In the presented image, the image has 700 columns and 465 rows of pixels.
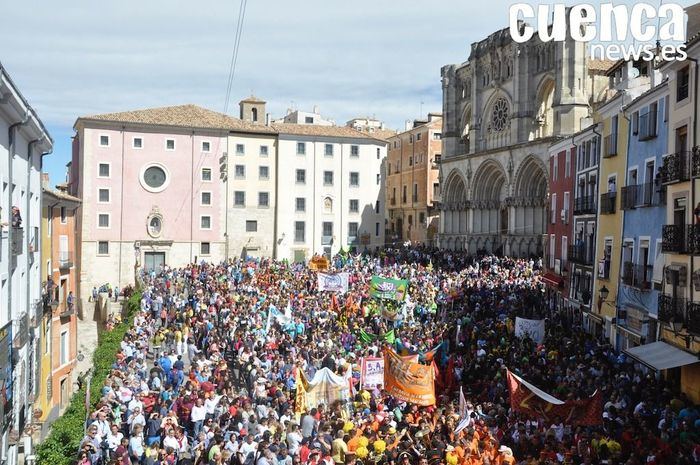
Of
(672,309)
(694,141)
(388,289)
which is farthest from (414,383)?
(388,289)

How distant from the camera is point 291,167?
203 ft

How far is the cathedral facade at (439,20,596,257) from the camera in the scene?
51.8 metres

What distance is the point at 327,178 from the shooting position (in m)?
63.2

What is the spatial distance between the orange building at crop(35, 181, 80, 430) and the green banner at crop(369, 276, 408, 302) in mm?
13264

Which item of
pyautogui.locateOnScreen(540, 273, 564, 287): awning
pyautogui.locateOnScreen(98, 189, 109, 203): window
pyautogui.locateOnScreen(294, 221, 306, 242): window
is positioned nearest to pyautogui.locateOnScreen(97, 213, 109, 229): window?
pyautogui.locateOnScreen(98, 189, 109, 203): window

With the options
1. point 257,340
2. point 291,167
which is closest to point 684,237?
point 257,340

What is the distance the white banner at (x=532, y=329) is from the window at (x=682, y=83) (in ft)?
28.4

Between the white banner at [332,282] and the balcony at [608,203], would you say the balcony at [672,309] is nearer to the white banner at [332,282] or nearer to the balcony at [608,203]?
the balcony at [608,203]

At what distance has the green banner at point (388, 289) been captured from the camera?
30797 mm

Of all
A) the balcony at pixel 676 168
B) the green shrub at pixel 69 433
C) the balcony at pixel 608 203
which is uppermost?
the balcony at pixel 676 168

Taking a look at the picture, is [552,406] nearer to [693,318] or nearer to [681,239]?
[693,318]

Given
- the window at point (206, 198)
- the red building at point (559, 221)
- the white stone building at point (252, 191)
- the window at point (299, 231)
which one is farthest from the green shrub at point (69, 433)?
the window at point (299, 231)

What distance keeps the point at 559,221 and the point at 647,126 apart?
13.6 metres

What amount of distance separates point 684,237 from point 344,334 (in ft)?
39.8
